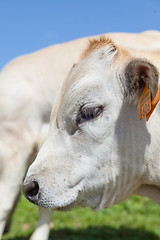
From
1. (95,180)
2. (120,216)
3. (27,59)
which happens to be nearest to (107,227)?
(120,216)

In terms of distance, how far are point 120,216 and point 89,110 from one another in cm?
Result: 362

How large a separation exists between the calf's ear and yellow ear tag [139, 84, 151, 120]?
0.09 feet

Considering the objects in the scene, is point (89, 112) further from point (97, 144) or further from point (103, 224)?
point (103, 224)

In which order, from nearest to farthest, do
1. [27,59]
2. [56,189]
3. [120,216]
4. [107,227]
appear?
[56,189], [27,59], [107,227], [120,216]

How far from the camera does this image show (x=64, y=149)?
2.29 metres

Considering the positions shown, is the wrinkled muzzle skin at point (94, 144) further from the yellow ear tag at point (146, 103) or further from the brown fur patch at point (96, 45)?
the brown fur patch at point (96, 45)

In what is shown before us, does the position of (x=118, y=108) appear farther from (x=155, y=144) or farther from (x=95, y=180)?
(x=95, y=180)

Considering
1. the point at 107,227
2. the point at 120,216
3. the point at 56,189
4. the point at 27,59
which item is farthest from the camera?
the point at 120,216

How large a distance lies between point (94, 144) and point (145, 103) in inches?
16.0

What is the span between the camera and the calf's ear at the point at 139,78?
2064 mm

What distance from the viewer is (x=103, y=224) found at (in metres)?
5.27

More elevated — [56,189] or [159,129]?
[159,129]

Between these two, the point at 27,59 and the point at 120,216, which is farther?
the point at 120,216

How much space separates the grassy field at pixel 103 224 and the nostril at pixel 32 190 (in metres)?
2.71
